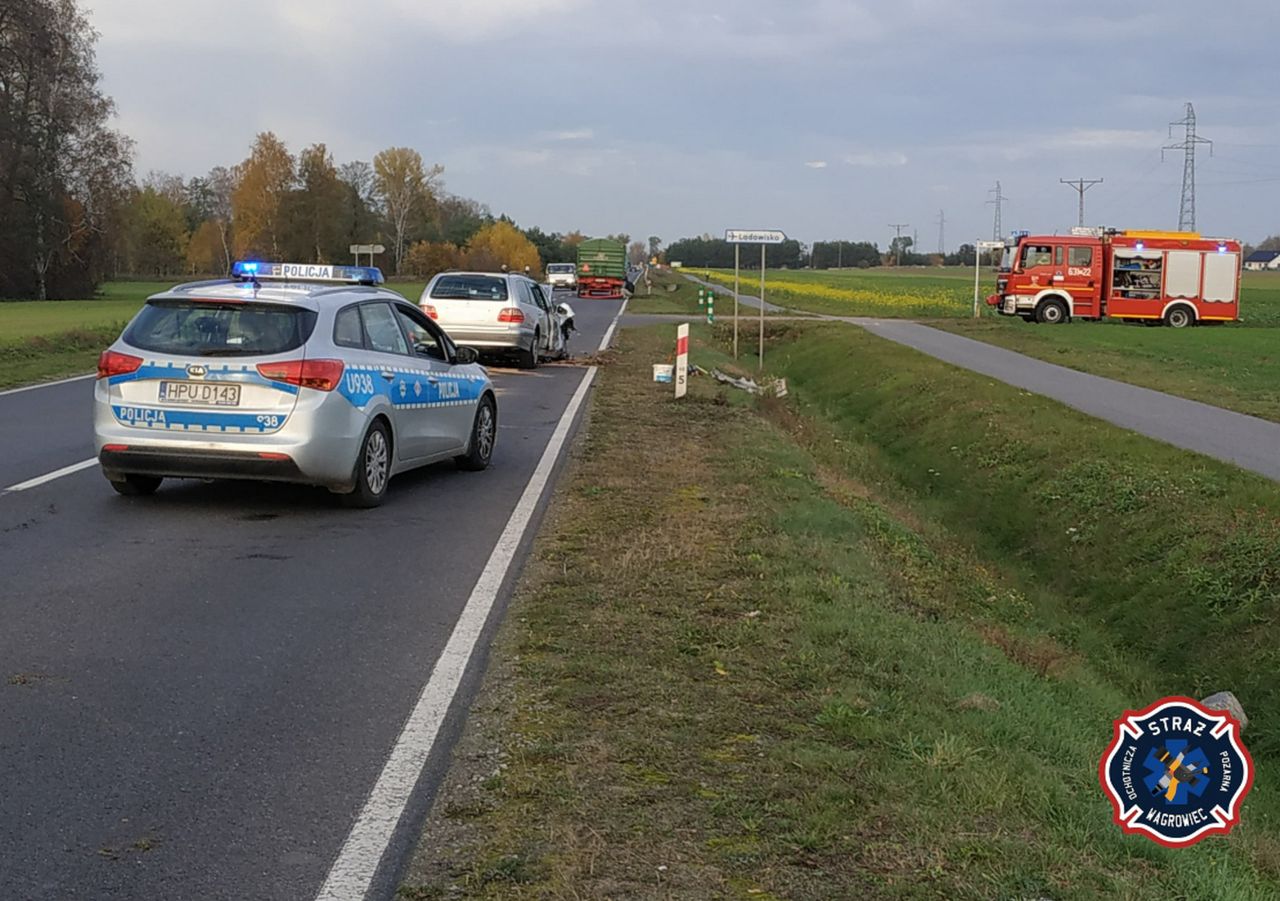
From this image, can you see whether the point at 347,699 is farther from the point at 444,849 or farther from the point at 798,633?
the point at 798,633

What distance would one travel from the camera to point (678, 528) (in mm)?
9156

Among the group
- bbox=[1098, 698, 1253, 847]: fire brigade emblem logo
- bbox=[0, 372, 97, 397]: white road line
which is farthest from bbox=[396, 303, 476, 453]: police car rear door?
bbox=[0, 372, 97, 397]: white road line

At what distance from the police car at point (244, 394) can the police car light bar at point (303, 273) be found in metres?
1.17

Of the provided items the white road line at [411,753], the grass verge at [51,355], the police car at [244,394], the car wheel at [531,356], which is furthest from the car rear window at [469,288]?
the white road line at [411,753]

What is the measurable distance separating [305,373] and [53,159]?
68074 millimetres

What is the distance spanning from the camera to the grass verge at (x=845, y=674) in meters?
3.92

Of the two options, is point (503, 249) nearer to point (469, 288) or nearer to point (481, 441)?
point (469, 288)

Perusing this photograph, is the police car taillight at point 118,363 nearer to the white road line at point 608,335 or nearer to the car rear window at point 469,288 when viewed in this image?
the car rear window at point 469,288

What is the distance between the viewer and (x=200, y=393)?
9164 mm

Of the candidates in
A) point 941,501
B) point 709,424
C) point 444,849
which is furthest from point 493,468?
point 444,849

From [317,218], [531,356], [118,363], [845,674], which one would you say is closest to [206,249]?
[317,218]

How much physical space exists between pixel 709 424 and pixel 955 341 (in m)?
19.6

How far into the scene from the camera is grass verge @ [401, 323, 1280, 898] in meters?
3.92

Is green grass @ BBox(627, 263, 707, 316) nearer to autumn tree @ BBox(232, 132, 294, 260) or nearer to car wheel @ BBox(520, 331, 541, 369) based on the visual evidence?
car wheel @ BBox(520, 331, 541, 369)
